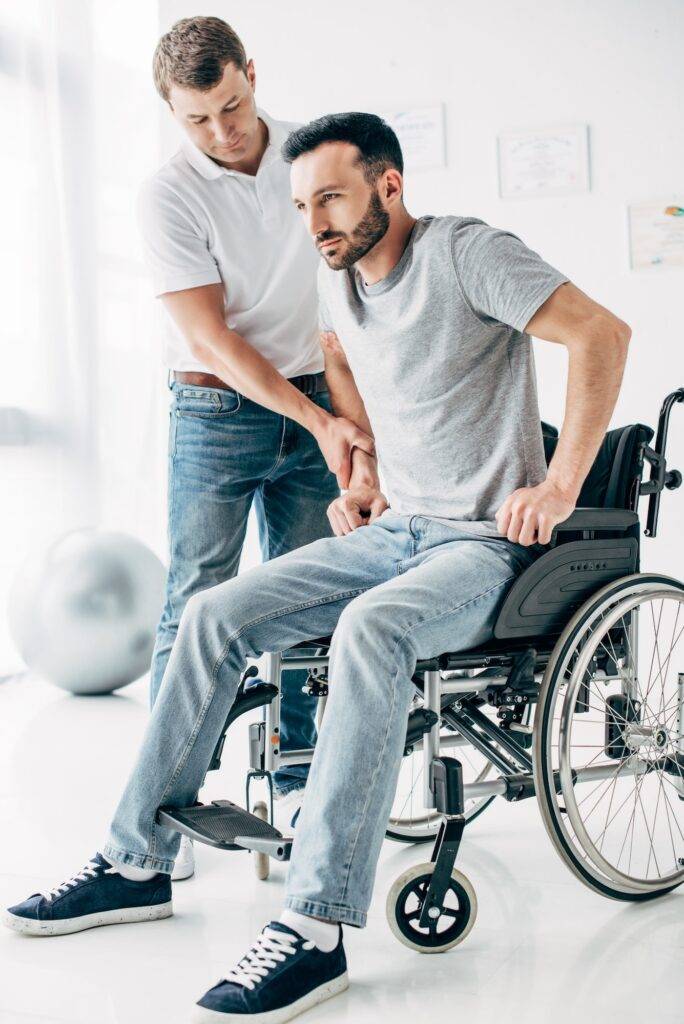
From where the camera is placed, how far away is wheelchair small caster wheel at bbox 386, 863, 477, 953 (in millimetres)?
1523

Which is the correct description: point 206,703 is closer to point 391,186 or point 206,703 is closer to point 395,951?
point 395,951

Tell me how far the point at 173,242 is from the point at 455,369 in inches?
26.8

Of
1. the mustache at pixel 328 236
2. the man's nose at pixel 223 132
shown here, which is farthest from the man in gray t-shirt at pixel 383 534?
the man's nose at pixel 223 132

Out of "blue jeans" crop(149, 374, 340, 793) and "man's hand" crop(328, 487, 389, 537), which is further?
"blue jeans" crop(149, 374, 340, 793)

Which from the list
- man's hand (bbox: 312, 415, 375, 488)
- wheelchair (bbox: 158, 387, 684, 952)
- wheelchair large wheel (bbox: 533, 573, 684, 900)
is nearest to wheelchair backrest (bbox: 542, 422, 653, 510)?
wheelchair (bbox: 158, 387, 684, 952)

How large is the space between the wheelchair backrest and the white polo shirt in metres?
0.64

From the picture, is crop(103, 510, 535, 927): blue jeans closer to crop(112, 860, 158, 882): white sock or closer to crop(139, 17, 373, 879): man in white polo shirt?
crop(112, 860, 158, 882): white sock

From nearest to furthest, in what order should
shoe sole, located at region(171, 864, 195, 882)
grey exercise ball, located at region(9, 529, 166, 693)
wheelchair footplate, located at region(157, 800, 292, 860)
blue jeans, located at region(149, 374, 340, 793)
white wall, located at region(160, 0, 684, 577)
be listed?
wheelchair footplate, located at region(157, 800, 292, 860) → shoe sole, located at region(171, 864, 195, 882) → blue jeans, located at region(149, 374, 340, 793) → grey exercise ball, located at region(9, 529, 166, 693) → white wall, located at region(160, 0, 684, 577)

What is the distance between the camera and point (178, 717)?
1.59 m

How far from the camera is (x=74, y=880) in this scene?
163 cm

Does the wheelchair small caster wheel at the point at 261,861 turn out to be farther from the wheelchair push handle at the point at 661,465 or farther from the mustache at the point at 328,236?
the mustache at the point at 328,236

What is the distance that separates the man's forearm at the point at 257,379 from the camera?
2.01 metres

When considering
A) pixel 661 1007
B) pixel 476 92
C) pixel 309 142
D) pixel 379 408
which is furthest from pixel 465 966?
pixel 476 92

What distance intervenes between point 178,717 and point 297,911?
349 mm
